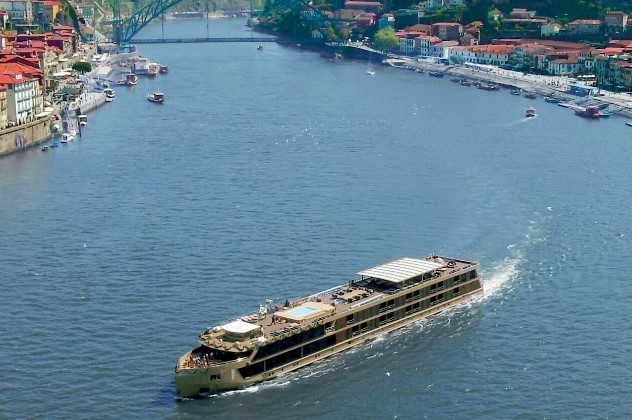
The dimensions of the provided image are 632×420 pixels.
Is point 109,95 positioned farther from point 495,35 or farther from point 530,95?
point 495,35

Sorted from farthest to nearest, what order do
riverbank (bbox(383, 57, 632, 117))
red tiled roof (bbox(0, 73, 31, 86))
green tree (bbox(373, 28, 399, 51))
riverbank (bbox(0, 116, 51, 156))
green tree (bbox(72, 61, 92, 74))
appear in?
green tree (bbox(373, 28, 399, 51))
green tree (bbox(72, 61, 92, 74))
riverbank (bbox(383, 57, 632, 117))
red tiled roof (bbox(0, 73, 31, 86))
riverbank (bbox(0, 116, 51, 156))

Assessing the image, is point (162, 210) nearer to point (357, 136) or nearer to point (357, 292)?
point (357, 292)

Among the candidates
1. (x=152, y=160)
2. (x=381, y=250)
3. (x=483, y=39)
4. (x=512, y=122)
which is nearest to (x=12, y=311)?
(x=381, y=250)

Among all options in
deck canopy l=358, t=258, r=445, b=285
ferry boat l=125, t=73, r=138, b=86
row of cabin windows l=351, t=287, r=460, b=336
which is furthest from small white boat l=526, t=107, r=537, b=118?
row of cabin windows l=351, t=287, r=460, b=336

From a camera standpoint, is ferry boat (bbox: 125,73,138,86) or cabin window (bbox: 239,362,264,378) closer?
cabin window (bbox: 239,362,264,378)

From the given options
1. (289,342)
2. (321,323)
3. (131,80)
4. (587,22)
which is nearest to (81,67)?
(131,80)

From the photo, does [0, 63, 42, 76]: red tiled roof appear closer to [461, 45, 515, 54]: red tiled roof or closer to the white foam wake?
the white foam wake

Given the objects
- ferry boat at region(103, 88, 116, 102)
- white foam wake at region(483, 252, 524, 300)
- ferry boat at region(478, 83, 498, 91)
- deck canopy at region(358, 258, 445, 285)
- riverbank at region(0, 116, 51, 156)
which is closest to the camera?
deck canopy at region(358, 258, 445, 285)

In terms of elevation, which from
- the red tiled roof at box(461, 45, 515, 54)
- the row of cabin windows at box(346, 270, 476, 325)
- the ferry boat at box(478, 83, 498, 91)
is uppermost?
the red tiled roof at box(461, 45, 515, 54)
